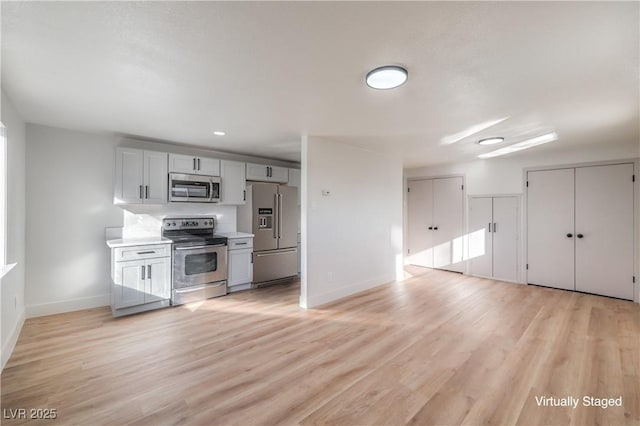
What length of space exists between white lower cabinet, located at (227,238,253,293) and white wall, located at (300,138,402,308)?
1279 millimetres

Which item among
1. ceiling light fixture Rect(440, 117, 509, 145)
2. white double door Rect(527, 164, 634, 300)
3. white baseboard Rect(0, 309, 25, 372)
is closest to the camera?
white baseboard Rect(0, 309, 25, 372)

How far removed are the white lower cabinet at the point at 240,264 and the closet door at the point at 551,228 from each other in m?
5.04

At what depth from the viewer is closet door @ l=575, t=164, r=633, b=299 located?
14.0 ft

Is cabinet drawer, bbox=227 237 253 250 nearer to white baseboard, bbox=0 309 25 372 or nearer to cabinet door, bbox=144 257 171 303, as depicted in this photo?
cabinet door, bbox=144 257 171 303

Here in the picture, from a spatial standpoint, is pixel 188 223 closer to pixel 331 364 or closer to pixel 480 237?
pixel 331 364

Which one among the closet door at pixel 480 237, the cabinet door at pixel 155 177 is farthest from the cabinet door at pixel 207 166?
the closet door at pixel 480 237

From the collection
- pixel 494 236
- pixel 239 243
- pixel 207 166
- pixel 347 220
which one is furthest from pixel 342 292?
pixel 494 236

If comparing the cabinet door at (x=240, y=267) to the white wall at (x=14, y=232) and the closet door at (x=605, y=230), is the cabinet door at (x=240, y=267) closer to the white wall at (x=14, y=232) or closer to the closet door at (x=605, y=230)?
the white wall at (x=14, y=232)

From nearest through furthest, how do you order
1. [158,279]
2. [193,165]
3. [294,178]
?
[158,279] < [193,165] < [294,178]

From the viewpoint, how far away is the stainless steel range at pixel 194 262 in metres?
3.98

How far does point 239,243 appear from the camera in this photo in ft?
15.3

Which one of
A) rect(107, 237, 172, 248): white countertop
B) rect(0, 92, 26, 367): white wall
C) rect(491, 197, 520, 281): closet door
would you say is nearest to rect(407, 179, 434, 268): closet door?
rect(491, 197, 520, 281): closet door

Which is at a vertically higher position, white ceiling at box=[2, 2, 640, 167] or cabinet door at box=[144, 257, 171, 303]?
white ceiling at box=[2, 2, 640, 167]

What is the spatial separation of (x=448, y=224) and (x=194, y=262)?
5091mm
